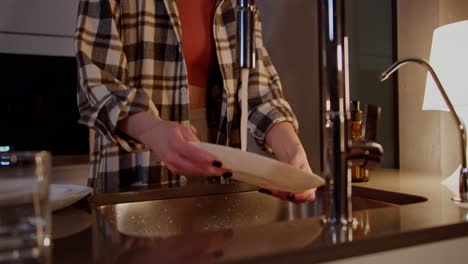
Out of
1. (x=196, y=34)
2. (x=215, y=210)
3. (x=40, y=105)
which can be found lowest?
(x=215, y=210)

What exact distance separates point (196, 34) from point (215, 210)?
430mm

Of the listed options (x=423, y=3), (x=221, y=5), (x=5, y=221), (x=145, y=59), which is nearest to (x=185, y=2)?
(x=221, y=5)

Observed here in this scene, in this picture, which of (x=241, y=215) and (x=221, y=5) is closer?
(x=241, y=215)

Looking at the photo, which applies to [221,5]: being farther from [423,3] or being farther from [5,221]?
[5,221]

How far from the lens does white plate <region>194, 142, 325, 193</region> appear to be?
49cm

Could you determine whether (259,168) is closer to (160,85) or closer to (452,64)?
(160,85)

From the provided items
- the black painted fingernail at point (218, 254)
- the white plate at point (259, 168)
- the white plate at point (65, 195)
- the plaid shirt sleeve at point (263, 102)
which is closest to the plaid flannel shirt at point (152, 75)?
the plaid shirt sleeve at point (263, 102)

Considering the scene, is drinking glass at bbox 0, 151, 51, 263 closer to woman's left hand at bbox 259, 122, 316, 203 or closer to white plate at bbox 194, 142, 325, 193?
white plate at bbox 194, 142, 325, 193

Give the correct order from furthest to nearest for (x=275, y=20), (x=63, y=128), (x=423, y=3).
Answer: (x=275, y=20)
(x=63, y=128)
(x=423, y=3)

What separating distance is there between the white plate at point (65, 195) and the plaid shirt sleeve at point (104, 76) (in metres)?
0.10

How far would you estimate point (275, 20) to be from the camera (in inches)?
70.5

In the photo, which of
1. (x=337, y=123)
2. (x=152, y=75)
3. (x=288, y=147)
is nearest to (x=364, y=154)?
(x=337, y=123)

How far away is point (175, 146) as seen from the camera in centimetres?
56

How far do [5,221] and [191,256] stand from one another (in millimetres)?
165
